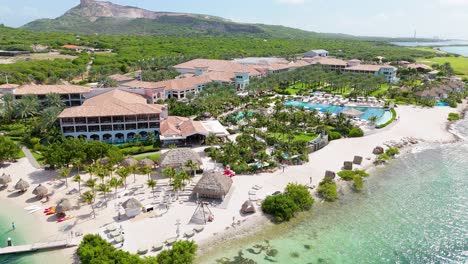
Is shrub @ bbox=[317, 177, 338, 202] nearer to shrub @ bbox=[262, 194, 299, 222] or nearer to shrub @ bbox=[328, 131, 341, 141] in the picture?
shrub @ bbox=[262, 194, 299, 222]

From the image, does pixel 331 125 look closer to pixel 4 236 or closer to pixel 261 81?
pixel 261 81

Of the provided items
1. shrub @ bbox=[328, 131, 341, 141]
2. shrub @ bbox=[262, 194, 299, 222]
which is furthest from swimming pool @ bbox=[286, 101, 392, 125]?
shrub @ bbox=[262, 194, 299, 222]

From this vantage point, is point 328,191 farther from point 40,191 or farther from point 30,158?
point 30,158

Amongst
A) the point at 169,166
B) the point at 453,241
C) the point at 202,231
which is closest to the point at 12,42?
the point at 169,166

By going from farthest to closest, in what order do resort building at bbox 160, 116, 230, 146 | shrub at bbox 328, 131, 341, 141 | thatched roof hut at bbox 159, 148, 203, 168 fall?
shrub at bbox 328, 131, 341, 141, resort building at bbox 160, 116, 230, 146, thatched roof hut at bbox 159, 148, 203, 168

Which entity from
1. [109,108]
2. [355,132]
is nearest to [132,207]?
[109,108]

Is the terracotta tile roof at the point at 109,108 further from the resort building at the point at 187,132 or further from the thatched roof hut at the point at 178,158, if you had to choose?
the thatched roof hut at the point at 178,158
